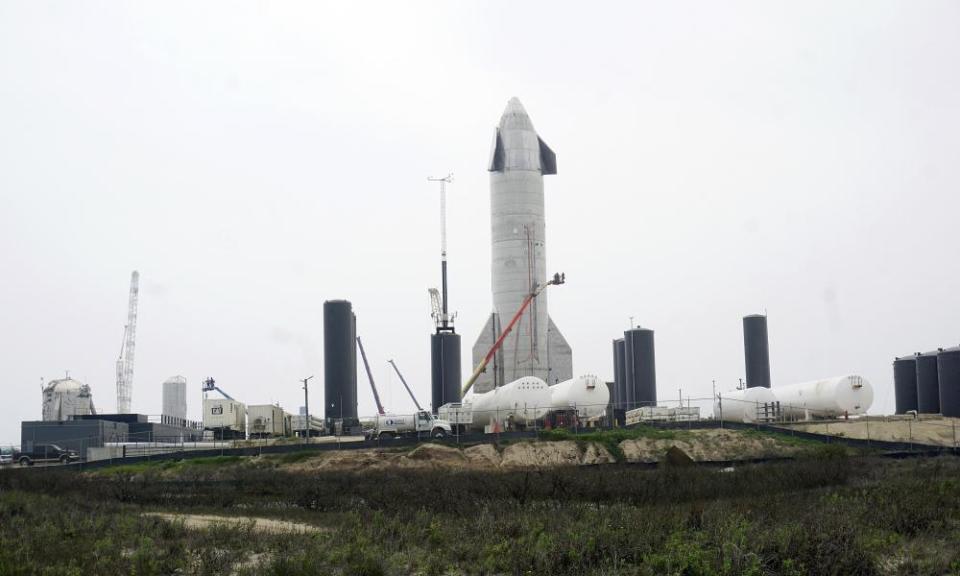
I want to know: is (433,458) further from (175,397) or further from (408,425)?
(175,397)

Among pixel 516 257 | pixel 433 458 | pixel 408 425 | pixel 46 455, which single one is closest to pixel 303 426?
pixel 408 425

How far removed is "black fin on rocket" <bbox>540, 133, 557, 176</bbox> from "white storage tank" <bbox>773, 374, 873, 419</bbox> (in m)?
23.8

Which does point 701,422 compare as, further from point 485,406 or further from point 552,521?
point 552,521

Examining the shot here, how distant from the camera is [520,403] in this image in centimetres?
6034

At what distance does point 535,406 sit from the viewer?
60281 millimetres

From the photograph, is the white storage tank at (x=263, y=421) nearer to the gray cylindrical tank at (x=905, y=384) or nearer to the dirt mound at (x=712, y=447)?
the dirt mound at (x=712, y=447)

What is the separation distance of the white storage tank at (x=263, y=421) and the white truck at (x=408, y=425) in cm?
676

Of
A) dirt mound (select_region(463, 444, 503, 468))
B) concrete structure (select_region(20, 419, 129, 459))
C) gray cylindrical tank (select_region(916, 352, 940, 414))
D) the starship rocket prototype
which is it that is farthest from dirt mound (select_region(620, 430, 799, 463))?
concrete structure (select_region(20, 419, 129, 459))

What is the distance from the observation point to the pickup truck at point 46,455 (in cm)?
6291

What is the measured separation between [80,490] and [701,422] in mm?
35138

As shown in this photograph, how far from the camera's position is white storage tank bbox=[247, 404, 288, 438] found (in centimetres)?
6662

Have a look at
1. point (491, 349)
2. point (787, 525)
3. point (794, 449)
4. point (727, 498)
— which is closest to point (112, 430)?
point (491, 349)

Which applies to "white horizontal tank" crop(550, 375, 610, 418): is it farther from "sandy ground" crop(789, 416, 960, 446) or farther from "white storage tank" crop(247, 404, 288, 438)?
"white storage tank" crop(247, 404, 288, 438)

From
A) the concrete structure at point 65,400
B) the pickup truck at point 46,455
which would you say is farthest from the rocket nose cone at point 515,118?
the concrete structure at point 65,400
